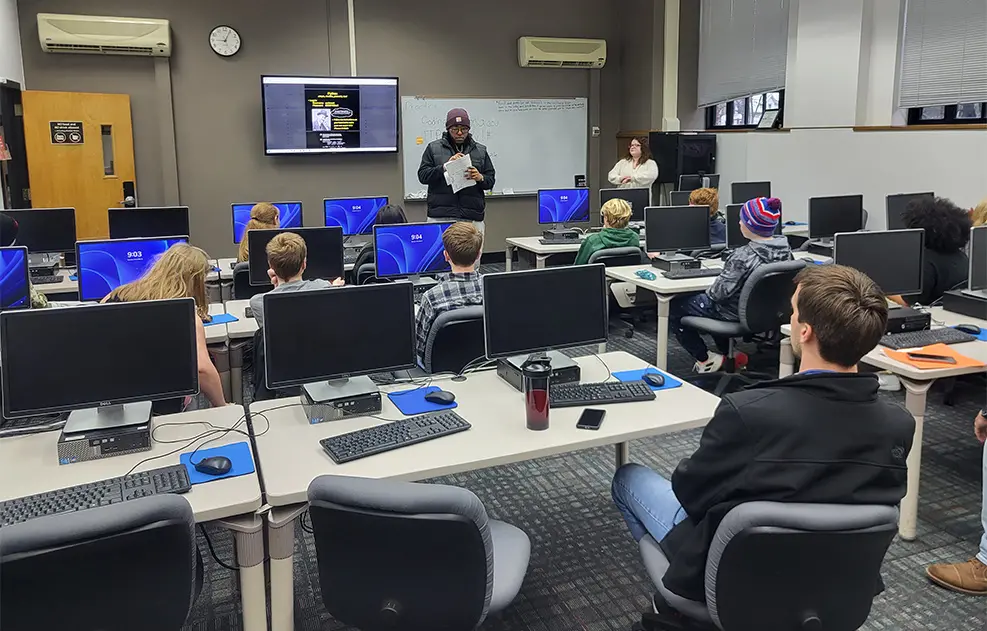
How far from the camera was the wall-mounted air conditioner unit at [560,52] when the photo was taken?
9047 mm

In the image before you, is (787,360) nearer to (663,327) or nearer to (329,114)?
(663,327)

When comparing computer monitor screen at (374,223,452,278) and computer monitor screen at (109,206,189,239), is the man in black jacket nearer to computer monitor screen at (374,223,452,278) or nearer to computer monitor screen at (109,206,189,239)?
computer monitor screen at (374,223,452,278)

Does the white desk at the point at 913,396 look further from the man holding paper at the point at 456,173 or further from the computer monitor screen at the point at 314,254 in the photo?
the man holding paper at the point at 456,173

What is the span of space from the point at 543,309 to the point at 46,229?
13.6 feet

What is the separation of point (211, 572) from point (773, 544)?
2.10 meters

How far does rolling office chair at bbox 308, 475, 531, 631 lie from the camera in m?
1.63

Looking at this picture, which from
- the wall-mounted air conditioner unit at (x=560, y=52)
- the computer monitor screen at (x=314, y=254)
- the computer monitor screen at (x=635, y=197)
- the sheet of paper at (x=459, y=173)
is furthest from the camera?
the wall-mounted air conditioner unit at (x=560, y=52)

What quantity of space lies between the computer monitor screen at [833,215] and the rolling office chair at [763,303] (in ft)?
6.34

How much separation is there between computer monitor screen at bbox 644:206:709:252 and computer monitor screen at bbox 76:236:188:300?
318 cm

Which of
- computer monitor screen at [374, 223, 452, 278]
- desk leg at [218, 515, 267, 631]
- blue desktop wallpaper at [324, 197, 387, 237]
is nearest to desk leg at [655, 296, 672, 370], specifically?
computer monitor screen at [374, 223, 452, 278]

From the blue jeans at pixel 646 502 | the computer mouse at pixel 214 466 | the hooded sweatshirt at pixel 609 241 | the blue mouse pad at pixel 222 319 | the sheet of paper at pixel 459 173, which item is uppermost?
the sheet of paper at pixel 459 173

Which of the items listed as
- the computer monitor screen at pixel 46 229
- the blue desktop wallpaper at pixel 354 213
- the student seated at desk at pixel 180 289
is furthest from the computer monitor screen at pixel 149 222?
the student seated at desk at pixel 180 289

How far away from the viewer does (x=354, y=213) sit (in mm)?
6332

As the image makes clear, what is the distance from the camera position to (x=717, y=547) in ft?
5.47
